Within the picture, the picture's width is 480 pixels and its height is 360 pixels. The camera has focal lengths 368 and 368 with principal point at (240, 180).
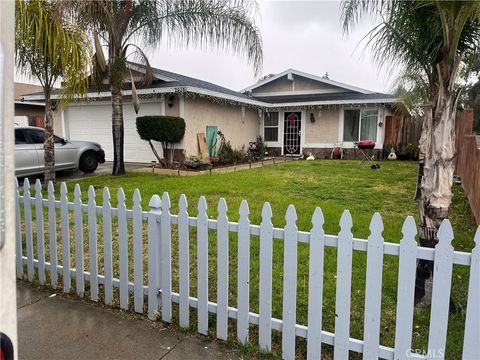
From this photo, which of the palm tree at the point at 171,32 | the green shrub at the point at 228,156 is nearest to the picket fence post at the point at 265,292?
the palm tree at the point at 171,32

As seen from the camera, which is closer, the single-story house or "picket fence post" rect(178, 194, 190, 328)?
"picket fence post" rect(178, 194, 190, 328)

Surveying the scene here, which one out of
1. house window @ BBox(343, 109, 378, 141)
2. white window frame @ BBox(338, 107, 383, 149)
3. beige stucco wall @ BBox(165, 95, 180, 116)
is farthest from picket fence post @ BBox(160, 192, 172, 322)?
house window @ BBox(343, 109, 378, 141)

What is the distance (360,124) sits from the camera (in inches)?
683

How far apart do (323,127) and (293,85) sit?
3447 mm

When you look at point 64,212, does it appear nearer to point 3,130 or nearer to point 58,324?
point 58,324

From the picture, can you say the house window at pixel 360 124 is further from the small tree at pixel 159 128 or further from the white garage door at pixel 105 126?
the white garage door at pixel 105 126

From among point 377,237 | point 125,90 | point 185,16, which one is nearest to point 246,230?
point 377,237

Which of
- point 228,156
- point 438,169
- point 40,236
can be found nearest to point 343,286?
point 438,169

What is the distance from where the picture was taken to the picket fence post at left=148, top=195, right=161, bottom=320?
3090mm

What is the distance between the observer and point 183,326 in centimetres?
300

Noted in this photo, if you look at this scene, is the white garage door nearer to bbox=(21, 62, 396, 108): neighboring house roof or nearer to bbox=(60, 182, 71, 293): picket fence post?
bbox=(21, 62, 396, 108): neighboring house roof

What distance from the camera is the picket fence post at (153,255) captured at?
3.09m

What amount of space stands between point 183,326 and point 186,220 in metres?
0.88

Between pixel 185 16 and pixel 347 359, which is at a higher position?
pixel 185 16
